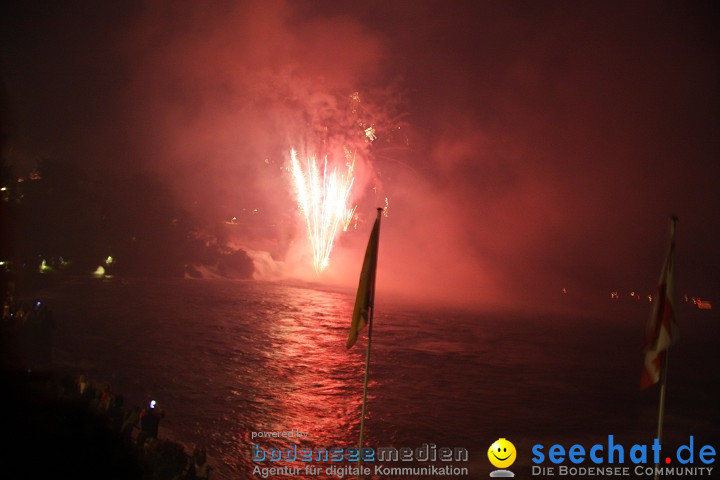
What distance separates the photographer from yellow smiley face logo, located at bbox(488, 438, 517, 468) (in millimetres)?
17222

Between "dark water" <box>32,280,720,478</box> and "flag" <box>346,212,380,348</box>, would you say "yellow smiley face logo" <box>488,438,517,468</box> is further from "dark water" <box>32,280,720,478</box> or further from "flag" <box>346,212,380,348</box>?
"flag" <box>346,212,380,348</box>

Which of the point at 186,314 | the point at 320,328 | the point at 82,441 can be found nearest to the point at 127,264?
the point at 186,314

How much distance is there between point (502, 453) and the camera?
1852cm

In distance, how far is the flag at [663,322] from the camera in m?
7.97

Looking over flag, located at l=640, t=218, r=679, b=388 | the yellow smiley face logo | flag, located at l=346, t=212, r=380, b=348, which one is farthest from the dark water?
flag, located at l=640, t=218, r=679, b=388

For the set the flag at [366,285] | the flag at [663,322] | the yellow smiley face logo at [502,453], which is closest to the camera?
the flag at [663,322]

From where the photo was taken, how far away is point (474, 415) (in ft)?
81.1

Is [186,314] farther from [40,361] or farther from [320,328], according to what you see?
[40,361]

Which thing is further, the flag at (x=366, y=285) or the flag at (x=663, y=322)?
the flag at (x=366, y=285)

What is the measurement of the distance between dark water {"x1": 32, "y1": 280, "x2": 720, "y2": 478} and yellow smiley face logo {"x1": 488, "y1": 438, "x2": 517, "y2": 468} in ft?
1.11

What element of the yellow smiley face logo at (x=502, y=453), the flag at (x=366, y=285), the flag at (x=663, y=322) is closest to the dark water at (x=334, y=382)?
the yellow smiley face logo at (x=502, y=453)

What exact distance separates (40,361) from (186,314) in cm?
2741

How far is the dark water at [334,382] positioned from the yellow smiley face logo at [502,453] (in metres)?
0.34

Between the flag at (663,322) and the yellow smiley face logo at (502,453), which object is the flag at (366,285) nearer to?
the flag at (663,322)
